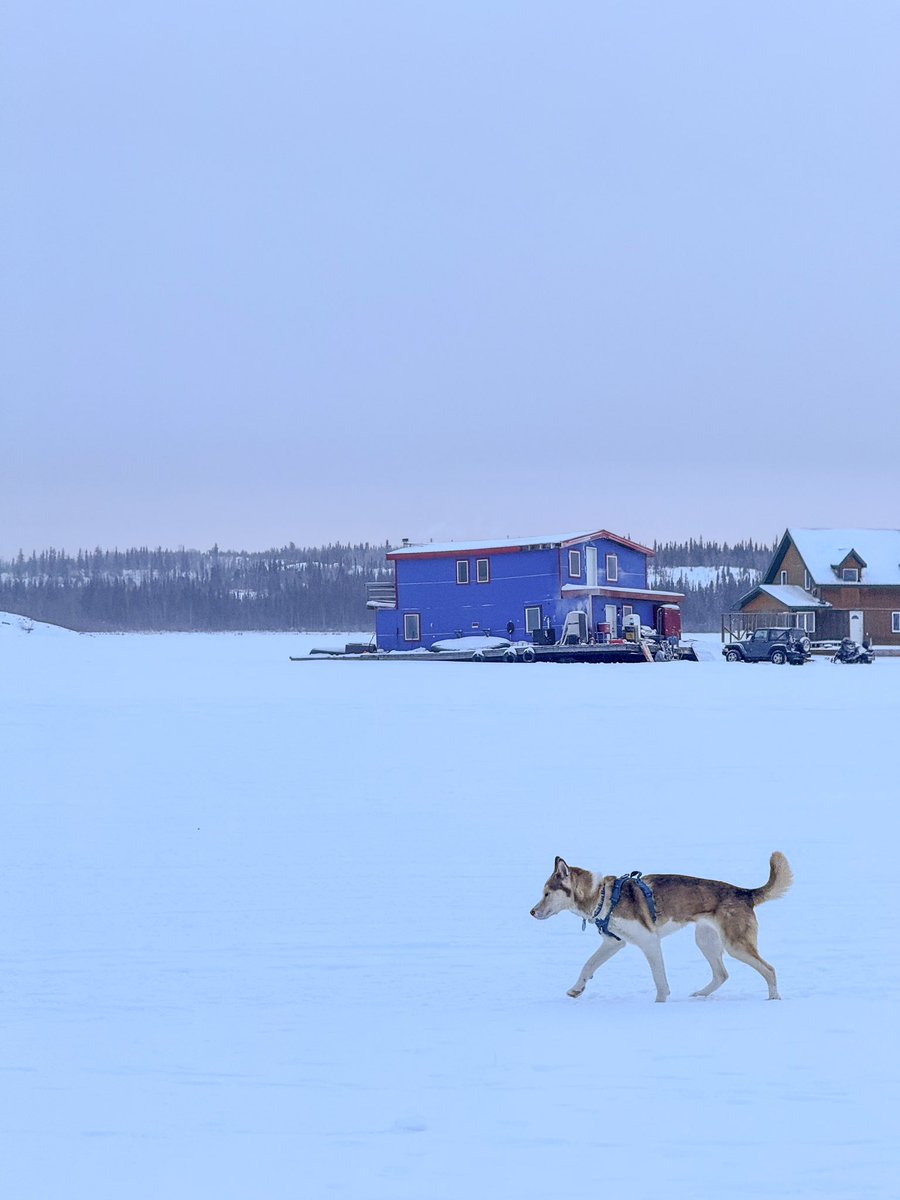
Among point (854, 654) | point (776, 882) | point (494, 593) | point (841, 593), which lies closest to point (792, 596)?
point (841, 593)

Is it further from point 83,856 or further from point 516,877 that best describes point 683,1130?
point 83,856

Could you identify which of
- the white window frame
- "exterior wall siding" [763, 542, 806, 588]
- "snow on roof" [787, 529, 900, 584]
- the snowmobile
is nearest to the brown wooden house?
"snow on roof" [787, 529, 900, 584]

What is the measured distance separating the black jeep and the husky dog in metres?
42.2

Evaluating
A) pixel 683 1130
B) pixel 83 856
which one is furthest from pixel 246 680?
pixel 683 1130

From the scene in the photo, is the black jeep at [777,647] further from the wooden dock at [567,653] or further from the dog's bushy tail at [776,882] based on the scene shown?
the dog's bushy tail at [776,882]

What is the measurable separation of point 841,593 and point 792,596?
239 cm

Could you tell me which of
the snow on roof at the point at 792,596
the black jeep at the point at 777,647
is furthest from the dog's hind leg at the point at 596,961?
the snow on roof at the point at 792,596

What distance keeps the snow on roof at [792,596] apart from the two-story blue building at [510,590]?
7.89 meters

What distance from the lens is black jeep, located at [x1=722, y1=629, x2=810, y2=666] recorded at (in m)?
47.9

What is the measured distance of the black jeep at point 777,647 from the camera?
47.9 meters

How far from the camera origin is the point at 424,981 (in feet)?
25.3

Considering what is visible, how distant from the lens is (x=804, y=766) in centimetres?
1711

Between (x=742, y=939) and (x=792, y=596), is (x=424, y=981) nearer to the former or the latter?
(x=742, y=939)

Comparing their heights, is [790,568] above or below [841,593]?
above
